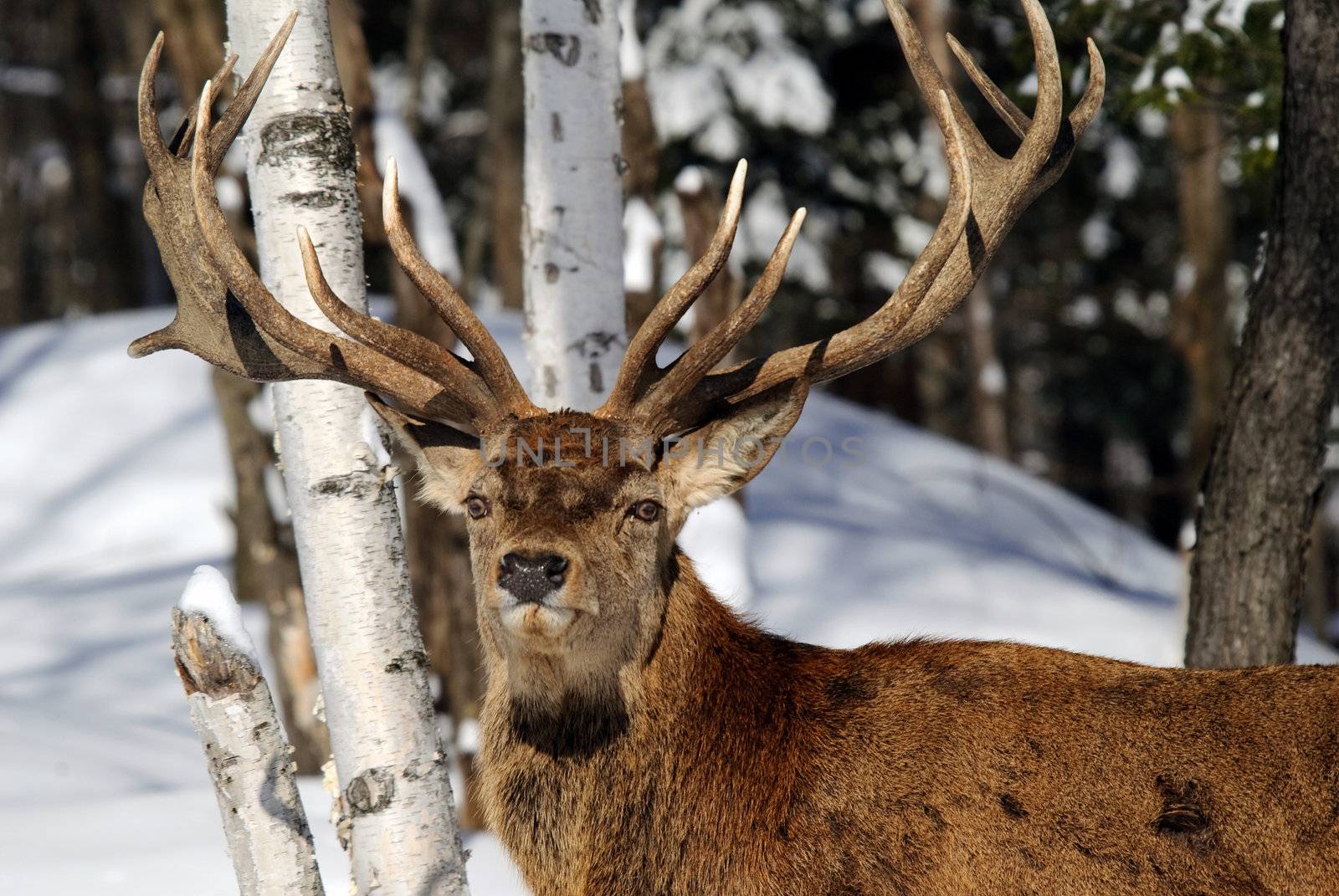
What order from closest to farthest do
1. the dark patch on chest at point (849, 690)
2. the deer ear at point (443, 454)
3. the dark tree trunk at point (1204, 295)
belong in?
1. the dark patch on chest at point (849, 690)
2. the deer ear at point (443, 454)
3. the dark tree trunk at point (1204, 295)

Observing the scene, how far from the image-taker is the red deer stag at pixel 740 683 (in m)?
3.51

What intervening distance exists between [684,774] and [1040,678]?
3.26 feet

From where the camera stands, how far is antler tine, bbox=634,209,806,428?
376 cm

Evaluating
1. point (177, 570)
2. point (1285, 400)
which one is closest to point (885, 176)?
point (177, 570)

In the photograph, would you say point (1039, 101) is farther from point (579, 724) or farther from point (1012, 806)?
point (579, 724)

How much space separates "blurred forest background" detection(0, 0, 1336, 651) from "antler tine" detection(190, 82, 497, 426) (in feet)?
9.68

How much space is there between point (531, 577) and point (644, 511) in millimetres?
526

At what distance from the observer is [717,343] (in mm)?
3877

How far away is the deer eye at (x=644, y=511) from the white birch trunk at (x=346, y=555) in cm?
66

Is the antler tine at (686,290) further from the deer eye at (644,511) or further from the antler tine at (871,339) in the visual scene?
the deer eye at (644,511)

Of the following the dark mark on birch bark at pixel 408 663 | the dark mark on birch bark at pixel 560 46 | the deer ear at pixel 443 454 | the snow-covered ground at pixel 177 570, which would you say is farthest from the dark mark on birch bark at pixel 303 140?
the snow-covered ground at pixel 177 570

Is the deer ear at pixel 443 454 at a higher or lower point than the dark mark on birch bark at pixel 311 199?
lower

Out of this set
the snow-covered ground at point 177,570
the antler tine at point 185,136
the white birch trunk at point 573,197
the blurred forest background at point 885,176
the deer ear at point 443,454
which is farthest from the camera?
the blurred forest background at point 885,176

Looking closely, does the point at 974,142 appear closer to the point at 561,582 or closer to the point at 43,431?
the point at 561,582
